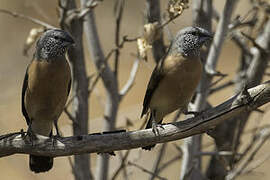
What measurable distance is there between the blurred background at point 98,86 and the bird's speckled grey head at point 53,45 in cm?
311

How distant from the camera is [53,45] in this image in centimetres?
497

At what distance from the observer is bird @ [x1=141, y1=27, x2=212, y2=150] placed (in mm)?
4922

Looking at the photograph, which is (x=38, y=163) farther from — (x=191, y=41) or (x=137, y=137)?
(x=191, y=41)

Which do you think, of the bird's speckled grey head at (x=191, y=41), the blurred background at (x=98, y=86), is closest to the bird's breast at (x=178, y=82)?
the bird's speckled grey head at (x=191, y=41)

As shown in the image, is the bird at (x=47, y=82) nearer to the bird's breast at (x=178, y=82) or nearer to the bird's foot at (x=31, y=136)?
the bird's foot at (x=31, y=136)

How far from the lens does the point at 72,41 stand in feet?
16.0

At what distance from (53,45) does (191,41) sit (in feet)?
4.23

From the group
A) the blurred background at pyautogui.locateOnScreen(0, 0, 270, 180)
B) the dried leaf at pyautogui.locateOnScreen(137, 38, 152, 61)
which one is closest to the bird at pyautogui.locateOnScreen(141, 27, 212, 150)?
the dried leaf at pyautogui.locateOnScreen(137, 38, 152, 61)

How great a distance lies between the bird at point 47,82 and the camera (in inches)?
189

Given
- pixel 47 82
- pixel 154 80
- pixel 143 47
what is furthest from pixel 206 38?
pixel 47 82

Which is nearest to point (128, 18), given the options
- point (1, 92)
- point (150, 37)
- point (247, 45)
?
point (1, 92)

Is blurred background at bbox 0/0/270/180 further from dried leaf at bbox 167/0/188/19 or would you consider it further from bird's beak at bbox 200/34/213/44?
dried leaf at bbox 167/0/188/19

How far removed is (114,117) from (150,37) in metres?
1.40

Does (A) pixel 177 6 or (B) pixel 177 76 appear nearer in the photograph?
(A) pixel 177 6
